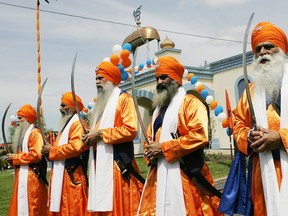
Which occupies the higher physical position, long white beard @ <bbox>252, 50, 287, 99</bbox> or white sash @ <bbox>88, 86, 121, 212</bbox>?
long white beard @ <bbox>252, 50, 287, 99</bbox>

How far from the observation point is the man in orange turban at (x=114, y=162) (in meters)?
3.88

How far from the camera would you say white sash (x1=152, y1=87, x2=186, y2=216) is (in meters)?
3.29

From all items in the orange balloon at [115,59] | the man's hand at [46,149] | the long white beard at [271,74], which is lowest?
the man's hand at [46,149]

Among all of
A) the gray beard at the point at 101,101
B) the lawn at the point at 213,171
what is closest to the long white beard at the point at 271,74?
the gray beard at the point at 101,101

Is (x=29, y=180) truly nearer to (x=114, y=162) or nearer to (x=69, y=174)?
(x=69, y=174)

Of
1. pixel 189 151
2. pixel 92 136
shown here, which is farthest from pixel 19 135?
pixel 189 151

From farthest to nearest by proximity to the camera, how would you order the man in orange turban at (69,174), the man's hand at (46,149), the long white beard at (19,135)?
the long white beard at (19,135) < the man's hand at (46,149) < the man in orange turban at (69,174)

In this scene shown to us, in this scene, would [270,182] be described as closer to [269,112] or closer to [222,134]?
[269,112]

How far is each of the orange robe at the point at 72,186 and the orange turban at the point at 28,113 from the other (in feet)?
4.96

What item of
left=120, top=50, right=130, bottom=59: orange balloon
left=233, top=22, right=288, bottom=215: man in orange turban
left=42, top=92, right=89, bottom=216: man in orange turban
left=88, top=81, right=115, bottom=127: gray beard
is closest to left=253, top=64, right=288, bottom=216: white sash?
left=233, top=22, right=288, bottom=215: man in orange turban

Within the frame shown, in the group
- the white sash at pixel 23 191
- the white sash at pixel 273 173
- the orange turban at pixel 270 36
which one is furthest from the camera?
the white sash at pixel 23 191

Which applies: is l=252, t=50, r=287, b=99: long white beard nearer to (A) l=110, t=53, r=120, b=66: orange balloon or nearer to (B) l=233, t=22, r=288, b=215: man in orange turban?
(B) l=233, t=22, r=288, b=215: man in orange turban

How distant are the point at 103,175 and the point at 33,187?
1.89 meters

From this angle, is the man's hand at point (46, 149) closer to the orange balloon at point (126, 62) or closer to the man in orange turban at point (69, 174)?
the man in orange turban at point (69, 174)
